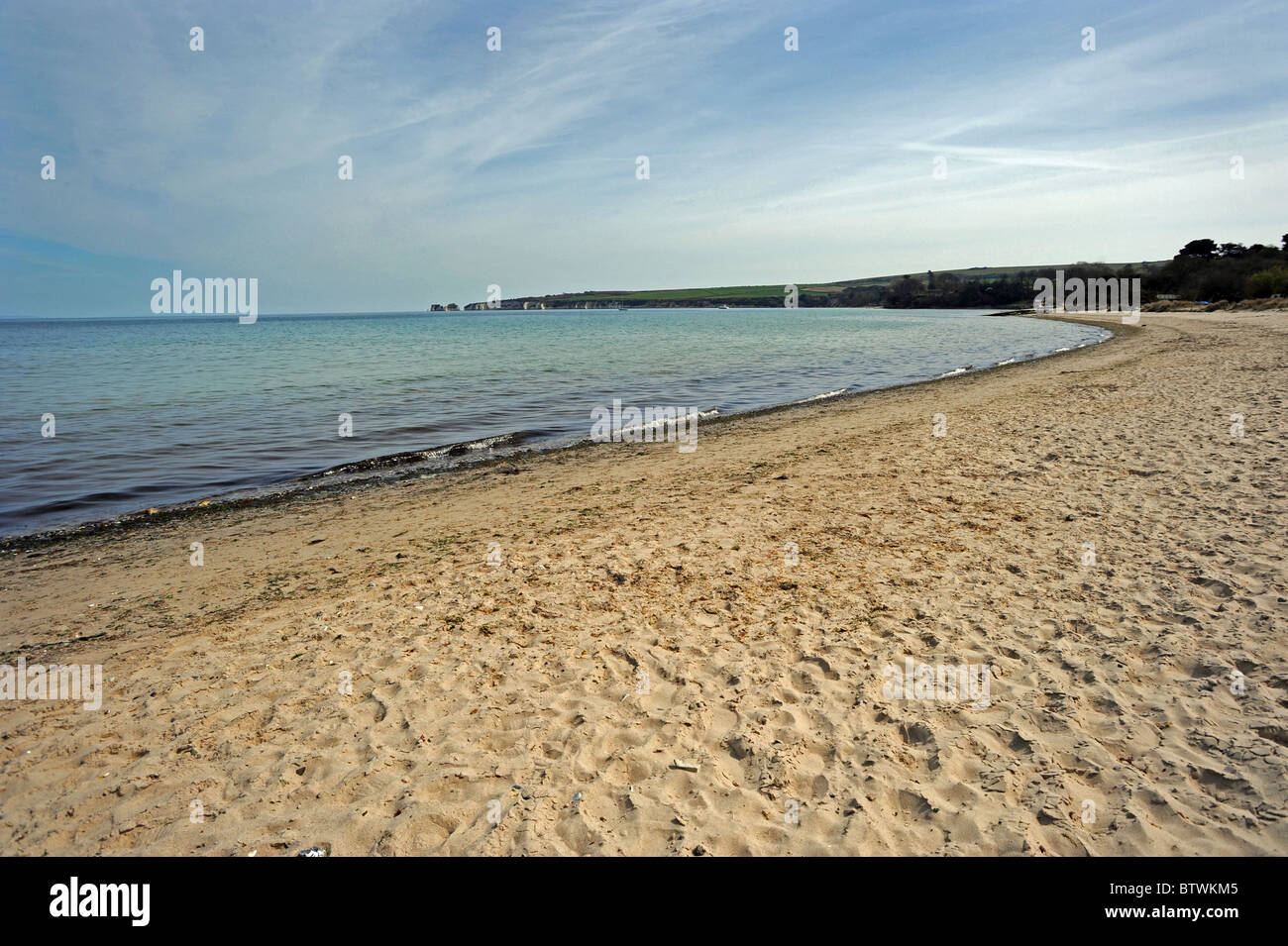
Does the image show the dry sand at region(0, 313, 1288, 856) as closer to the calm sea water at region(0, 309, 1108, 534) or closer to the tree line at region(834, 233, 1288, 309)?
the calm sea water at region(0, 309, 1108, 534)

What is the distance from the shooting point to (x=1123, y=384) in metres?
17.9

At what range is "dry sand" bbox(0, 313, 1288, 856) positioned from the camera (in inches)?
132


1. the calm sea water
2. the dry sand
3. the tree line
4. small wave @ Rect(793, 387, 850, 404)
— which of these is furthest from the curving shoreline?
the tree line

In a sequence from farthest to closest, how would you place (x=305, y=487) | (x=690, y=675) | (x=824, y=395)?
(x=824, y=395), (x=305, y=487), (x=690, y=675)

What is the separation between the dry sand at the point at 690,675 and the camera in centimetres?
336

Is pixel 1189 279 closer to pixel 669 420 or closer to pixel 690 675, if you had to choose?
pixel 669 420

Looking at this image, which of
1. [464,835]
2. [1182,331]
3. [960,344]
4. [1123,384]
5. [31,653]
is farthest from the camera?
[960,344]

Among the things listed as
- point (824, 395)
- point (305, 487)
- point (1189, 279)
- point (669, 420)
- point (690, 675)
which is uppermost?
point (1189, 279)

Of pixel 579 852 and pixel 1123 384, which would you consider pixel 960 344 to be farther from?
pixel 579 852

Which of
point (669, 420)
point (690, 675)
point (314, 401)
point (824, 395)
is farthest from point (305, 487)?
point (824, 395)

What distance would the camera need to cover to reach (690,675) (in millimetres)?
4723

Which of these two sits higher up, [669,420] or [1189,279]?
[1189,279]
